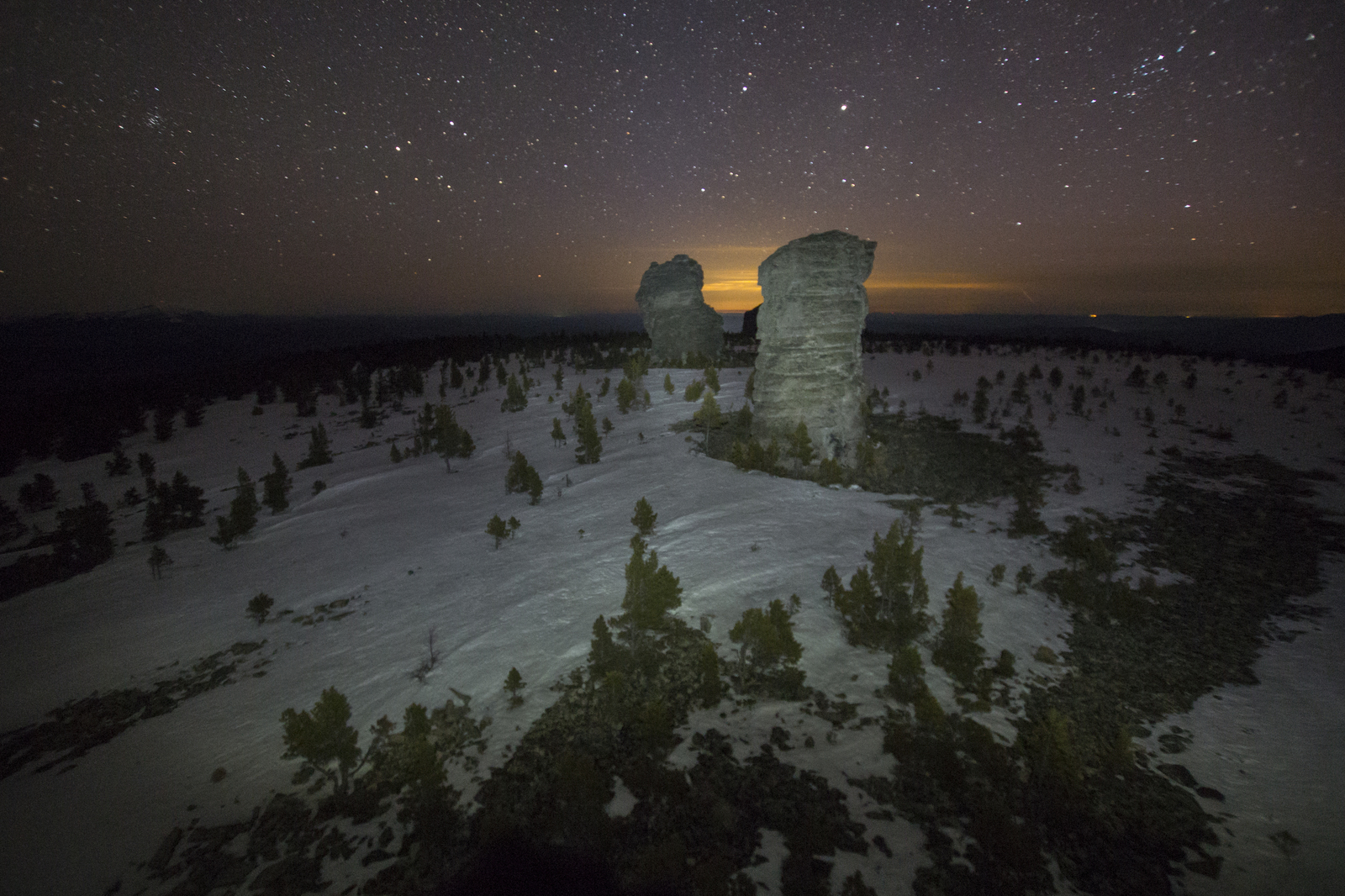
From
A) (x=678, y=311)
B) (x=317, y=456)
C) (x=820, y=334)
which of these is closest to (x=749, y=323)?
(x=678, y=311)

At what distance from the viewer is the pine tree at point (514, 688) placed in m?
6.08

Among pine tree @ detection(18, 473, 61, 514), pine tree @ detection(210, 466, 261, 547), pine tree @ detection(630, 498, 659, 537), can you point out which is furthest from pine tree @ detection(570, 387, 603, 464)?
pine tree @ detection(18, 473, 61, 514)

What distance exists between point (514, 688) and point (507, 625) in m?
1.69

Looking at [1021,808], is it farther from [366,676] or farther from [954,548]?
[366,676]

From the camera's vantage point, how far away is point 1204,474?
13.9 meters

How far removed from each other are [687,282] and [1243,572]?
88.0 feet

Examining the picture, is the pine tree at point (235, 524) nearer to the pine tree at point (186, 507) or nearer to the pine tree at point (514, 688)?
the pine tree at point (186, 507)

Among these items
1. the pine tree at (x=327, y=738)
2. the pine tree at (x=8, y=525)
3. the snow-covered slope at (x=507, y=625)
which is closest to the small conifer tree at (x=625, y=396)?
the snow-covered slope at (x=507, y=625)

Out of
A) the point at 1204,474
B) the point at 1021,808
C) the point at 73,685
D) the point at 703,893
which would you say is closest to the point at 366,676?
the point at 73,685

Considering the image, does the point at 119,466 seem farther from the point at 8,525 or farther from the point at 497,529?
the point at 497,529

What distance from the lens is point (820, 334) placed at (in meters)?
15.0

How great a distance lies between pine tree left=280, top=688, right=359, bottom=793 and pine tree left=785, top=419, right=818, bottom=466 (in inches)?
459

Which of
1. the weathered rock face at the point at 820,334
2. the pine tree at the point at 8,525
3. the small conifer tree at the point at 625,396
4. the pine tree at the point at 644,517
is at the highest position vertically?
the weathered rock face at the point at 820,334

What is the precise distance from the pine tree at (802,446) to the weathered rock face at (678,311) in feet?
60.0
